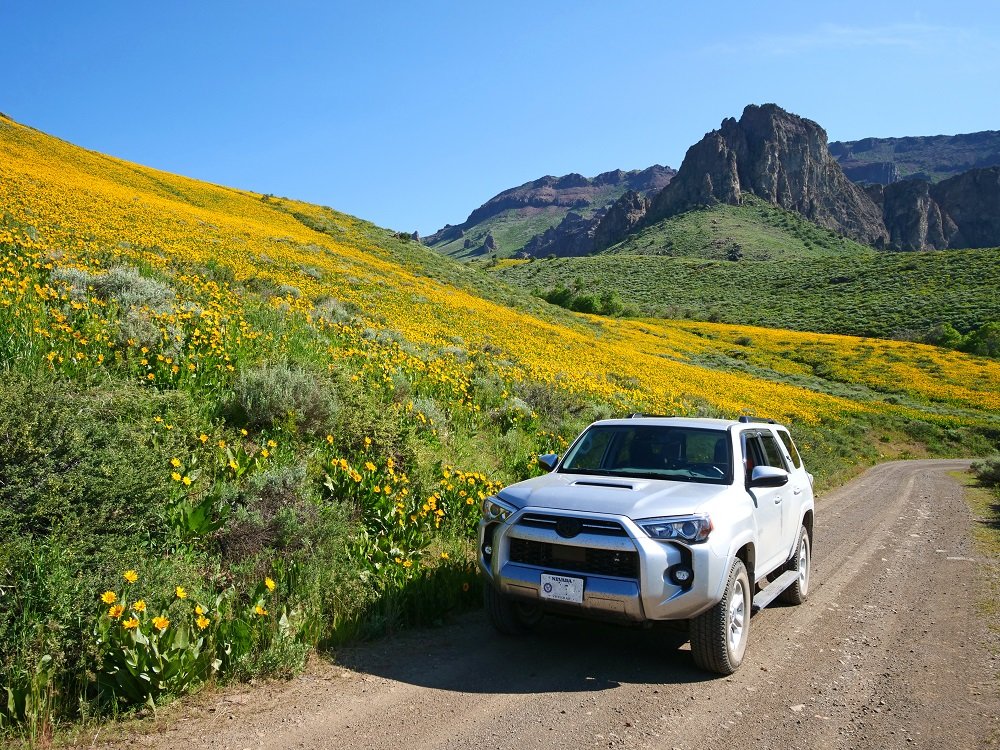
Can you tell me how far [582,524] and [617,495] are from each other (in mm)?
431

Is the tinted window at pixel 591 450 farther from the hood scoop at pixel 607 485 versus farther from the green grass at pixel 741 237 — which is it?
the green grass at pixel 741 237

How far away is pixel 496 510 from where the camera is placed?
17.3 ft

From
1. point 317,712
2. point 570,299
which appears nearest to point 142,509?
point 317,712

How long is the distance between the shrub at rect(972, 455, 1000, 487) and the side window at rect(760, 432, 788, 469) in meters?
15.6

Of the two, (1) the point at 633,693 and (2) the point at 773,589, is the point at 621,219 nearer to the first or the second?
(2) the point at 773,589

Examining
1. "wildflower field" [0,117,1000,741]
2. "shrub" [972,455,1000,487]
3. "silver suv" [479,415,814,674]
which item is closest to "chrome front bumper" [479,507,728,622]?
"silver suv" [479,415,814,674]

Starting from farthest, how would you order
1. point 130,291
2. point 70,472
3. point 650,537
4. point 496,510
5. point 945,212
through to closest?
→ point 945,212, point 130,291, point 496,510, point 650,537, point 70,472

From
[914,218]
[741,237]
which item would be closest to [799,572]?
[741,237]

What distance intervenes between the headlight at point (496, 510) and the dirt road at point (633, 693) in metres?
1.03

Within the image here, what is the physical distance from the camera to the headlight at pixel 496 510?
5.18 meters

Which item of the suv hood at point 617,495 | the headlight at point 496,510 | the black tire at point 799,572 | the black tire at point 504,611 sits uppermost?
the suv hood at point 617,495

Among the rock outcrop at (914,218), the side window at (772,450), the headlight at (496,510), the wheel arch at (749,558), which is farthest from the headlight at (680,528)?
the rock outcrop at (914,218)

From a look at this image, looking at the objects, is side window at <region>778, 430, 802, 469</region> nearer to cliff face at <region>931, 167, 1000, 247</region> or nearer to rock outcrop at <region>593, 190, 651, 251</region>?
rock outcrop at <region>593, 190, 651, 251</region>

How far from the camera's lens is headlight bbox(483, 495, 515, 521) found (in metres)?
5.18
